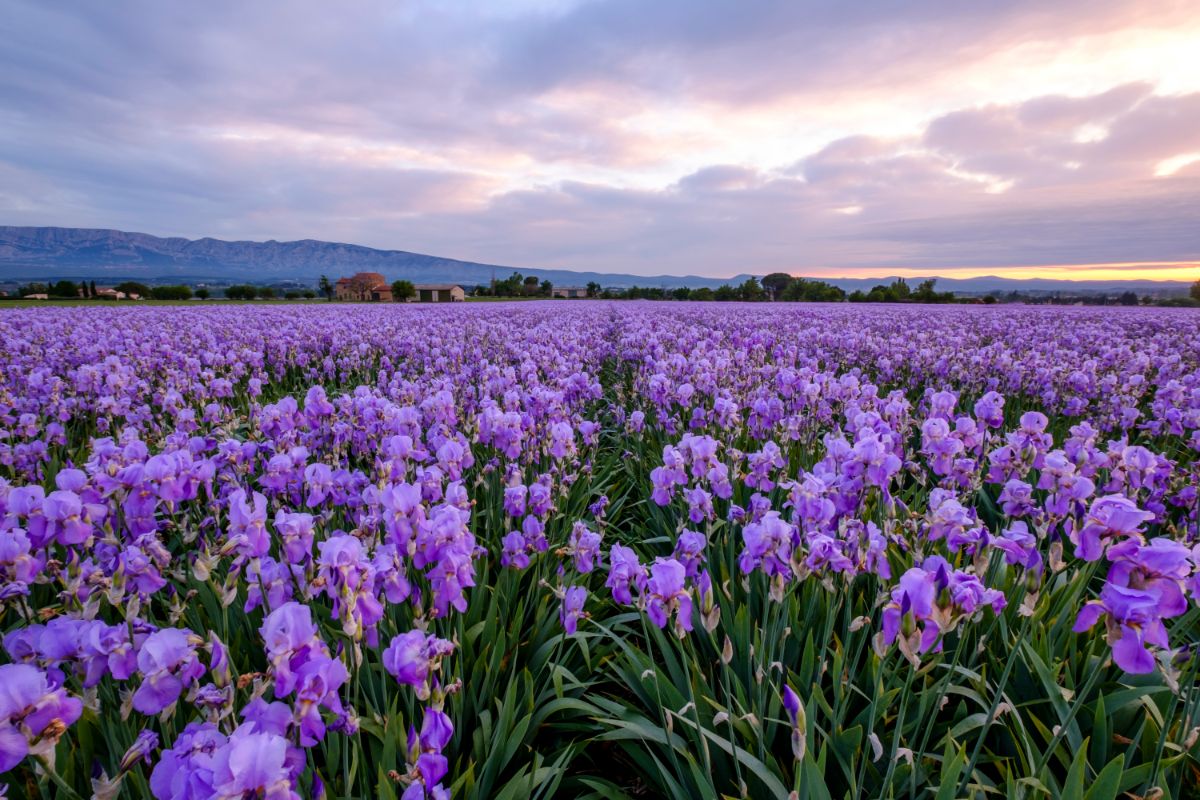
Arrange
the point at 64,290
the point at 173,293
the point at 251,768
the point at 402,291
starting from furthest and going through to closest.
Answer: the point at 402,291, the point at 173,293, the point at 64,290, the point at 251,768

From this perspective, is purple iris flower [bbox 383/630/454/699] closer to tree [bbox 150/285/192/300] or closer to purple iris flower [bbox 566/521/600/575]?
purple iris flower [bbox 566/521/600/575]

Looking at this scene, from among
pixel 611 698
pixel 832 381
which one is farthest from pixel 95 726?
pixel 832 381

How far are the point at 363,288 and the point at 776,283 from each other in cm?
6126

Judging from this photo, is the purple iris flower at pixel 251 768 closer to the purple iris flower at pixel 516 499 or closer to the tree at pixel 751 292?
the purple iris flower at pixel 516 499

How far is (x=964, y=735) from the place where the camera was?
7.32 feet

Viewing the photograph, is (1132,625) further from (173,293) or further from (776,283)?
(173,293)

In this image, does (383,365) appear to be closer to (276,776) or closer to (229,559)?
(229,559)

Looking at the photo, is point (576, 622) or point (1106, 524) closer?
point (1106, 524)

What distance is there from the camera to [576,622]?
2199 mm

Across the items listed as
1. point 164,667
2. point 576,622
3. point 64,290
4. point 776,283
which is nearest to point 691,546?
point 576,622

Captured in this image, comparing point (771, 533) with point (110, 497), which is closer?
point (771, 533)

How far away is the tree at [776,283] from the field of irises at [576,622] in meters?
52.3

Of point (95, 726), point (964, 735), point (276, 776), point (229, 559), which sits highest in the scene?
point (276, 776)

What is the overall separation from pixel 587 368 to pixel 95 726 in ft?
21.1
